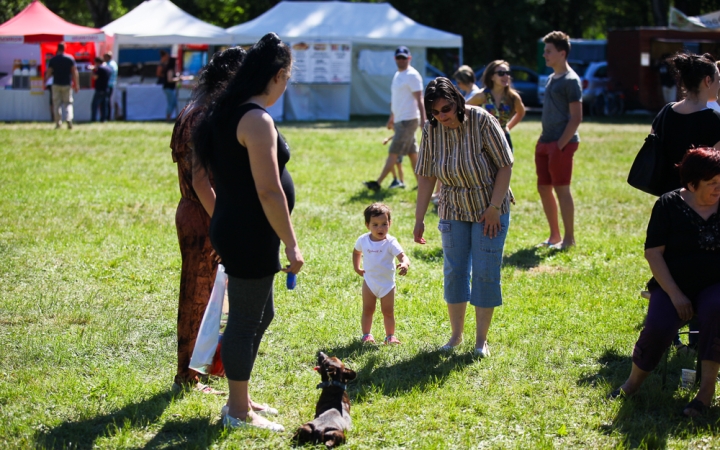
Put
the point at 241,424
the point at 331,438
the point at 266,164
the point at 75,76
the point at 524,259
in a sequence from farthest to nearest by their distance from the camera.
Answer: the point at 75,76
the point at 524,259
the point at 241,424
the point at 331,438
the point at 266,164

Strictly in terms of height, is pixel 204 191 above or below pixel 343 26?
below

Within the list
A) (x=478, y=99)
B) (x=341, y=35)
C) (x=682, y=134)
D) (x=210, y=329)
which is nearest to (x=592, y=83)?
→ (x=341, y=35)

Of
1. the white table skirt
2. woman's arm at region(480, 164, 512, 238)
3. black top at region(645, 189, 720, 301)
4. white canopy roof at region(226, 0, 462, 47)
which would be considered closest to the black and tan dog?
woman's arm at region(480, 164, 512, 238)

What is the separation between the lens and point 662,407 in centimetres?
418

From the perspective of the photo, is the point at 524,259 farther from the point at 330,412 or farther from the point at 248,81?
the point at 248,81

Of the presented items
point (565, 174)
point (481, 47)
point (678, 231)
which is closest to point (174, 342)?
point (678, 231)

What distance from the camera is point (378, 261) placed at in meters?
5.12

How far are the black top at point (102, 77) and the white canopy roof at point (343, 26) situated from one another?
3.66 metres

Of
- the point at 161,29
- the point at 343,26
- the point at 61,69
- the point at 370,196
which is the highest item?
the point at 343,26

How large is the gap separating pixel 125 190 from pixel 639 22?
34.7 meters

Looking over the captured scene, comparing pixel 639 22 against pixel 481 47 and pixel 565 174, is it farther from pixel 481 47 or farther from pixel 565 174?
pixel 565 174

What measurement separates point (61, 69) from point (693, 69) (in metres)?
17.3

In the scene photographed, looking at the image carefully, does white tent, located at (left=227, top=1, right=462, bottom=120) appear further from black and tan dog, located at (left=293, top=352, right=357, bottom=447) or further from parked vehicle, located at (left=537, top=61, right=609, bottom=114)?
black and tan dog, located at (left=293, top=352, right=357, bottom=447)

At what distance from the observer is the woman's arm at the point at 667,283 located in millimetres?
4035
